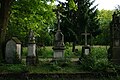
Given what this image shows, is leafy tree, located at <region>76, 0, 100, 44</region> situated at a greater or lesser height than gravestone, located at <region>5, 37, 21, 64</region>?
greater

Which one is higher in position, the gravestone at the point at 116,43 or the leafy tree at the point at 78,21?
the leafy tree at the point at 78,21

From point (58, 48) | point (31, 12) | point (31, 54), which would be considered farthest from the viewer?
point (31, 12)

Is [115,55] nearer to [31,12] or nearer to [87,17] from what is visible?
[31,12]

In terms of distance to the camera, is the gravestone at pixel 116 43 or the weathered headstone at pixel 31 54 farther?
the weathered headstone at pixel 31 54

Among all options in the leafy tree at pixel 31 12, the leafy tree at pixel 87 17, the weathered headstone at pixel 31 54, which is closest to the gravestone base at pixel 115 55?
the weathered headstone at pixel 31 54

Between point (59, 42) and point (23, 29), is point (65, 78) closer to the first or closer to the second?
point (59, 42)

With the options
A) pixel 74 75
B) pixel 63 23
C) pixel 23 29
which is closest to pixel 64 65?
pixel 74 75

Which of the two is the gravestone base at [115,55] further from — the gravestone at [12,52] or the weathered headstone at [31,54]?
the gravestone at [12,52]

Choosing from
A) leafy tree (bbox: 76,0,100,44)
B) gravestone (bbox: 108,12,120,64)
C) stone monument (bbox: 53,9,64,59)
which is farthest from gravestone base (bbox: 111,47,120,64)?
leafy tree (bbox: 76,0,100,44)

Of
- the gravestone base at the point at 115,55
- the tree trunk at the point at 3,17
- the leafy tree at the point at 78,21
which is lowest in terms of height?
the gravestone base at the point at 115,55

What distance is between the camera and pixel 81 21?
40.0m

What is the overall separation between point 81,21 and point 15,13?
58.8 feet

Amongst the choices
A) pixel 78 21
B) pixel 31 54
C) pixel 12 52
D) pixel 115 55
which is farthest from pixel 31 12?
pixel 78 21

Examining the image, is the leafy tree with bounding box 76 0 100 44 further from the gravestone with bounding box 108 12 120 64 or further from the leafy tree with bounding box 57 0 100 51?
the gravestone with bounding box 108 12 120 64
